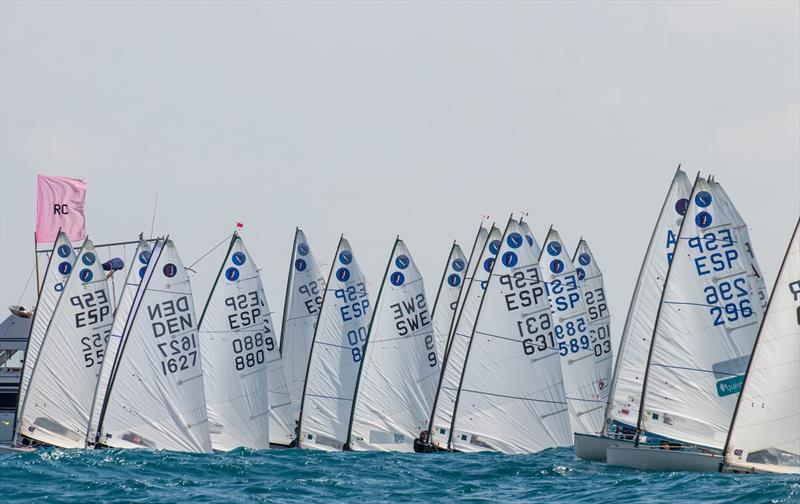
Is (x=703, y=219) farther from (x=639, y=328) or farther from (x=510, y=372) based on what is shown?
(x=510, y=372)

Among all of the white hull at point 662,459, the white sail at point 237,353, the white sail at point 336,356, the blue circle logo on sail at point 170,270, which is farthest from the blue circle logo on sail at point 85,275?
the white hull at point 662,459

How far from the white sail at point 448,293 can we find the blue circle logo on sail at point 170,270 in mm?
21571

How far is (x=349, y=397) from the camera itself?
63.1m

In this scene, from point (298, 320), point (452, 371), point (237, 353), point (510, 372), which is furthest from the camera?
point (298, 320)

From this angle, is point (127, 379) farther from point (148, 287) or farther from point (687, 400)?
point (687, 400)

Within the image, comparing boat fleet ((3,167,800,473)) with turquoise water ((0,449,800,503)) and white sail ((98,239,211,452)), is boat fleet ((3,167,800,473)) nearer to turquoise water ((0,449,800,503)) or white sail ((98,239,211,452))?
white sail ((98,239,211,452))

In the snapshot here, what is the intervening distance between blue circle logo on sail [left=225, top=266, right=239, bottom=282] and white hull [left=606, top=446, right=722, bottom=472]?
1728 centimetres

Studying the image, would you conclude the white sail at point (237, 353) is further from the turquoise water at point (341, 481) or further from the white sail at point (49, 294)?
the white sail at point (49, 294)

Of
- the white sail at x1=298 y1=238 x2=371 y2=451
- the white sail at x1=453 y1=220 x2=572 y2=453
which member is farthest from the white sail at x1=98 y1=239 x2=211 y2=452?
the white sail at x1=453 y1=220 x2=572 y2=453

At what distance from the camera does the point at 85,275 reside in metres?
Result: 57.2

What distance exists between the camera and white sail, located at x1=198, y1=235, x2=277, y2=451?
5722 cm

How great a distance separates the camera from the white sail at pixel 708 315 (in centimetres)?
4981

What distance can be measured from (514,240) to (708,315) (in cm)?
965

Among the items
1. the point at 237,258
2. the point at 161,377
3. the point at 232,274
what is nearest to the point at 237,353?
the point at 232,274
